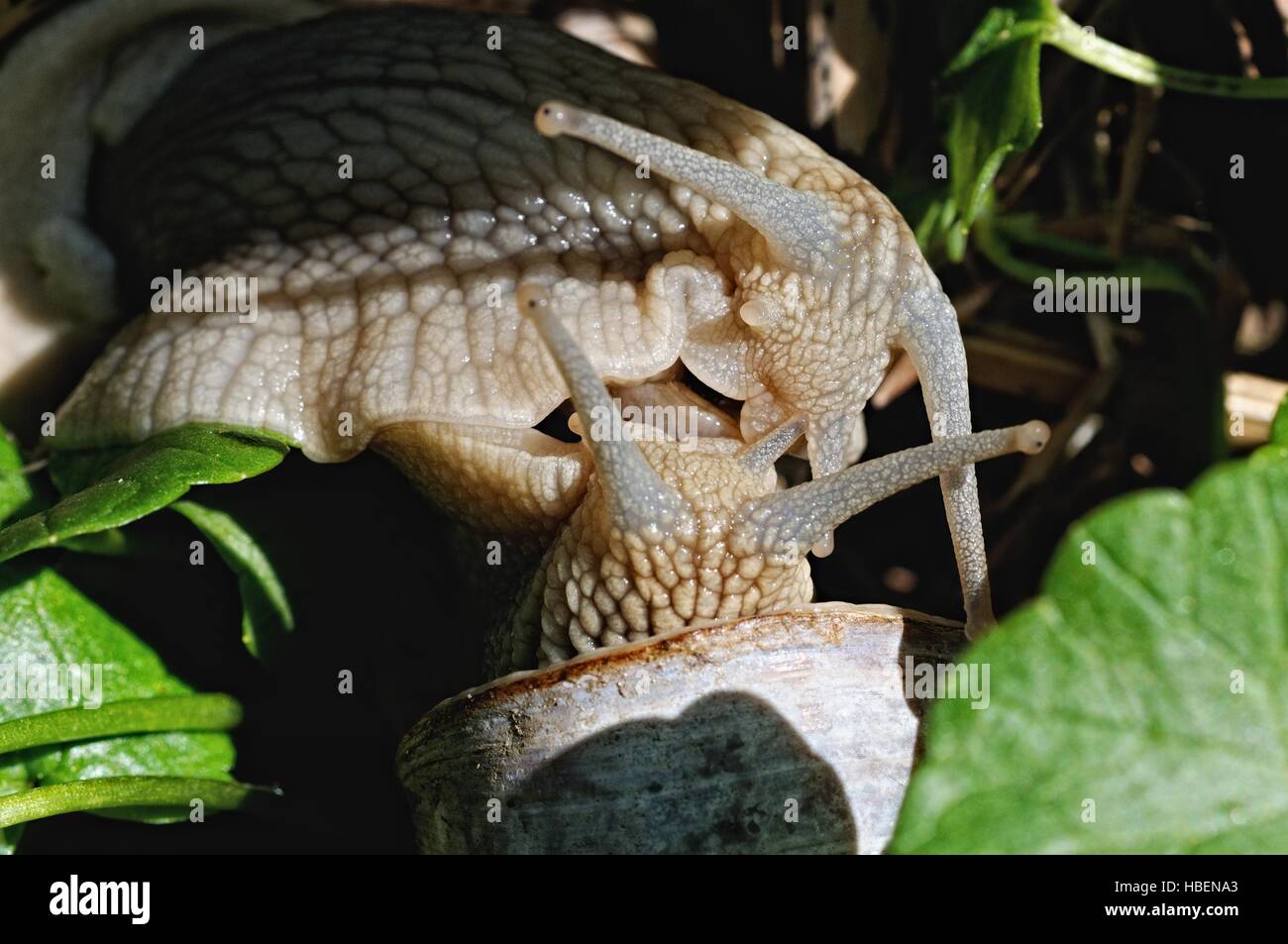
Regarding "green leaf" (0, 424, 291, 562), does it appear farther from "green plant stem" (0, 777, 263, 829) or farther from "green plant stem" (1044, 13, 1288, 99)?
"green plant stem" (1044, 13, 1288, 99)

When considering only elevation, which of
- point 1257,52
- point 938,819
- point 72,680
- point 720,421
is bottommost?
point 938,819

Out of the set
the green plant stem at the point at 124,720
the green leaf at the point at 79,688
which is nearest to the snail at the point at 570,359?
the green leaf at the point at 79,688

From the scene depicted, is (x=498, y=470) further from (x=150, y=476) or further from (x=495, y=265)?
(x=150, y=476)

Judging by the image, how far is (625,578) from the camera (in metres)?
2.11

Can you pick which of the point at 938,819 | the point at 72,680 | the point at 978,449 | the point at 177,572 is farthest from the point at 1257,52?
the point at 72,680

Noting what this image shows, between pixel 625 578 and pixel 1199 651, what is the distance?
925 mm

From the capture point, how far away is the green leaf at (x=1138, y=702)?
1.41 m

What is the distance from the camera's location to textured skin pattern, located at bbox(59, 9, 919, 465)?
7.67 feet

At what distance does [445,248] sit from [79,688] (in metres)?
1.09

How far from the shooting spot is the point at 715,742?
1.93 meters

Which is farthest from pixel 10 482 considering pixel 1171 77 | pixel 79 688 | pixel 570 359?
pixel 1171 77

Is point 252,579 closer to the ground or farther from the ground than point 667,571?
farther from the ground
